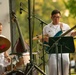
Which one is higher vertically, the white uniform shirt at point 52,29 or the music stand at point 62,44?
the white uniform shirt at point 52,29

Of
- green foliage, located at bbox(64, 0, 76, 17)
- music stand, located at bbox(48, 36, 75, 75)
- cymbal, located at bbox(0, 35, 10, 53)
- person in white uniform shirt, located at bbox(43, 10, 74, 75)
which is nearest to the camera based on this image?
cymbal, located at bbox(0, 35, 10, 53)

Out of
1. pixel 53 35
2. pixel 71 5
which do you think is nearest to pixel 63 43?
pixel 53 35

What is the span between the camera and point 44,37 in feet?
19.0

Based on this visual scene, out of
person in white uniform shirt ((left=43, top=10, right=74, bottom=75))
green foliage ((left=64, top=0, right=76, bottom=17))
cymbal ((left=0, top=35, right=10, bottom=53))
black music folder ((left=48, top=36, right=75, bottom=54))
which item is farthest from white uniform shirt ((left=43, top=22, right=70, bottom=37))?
green foliage ((left=64, top=0, right=76, bottom=17))

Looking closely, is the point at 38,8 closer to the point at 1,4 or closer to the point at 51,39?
the point at 1,4

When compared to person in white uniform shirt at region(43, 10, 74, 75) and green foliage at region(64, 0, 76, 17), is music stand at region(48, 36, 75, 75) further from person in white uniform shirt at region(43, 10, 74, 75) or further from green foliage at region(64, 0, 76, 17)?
green foliage at region(64, 0, 76, 17)

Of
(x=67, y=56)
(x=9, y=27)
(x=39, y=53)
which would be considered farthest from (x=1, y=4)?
(x=67, y=56)

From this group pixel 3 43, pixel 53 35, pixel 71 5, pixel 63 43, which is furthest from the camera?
pixel 71 5

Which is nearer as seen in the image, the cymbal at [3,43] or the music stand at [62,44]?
the cymbal at [3,43]

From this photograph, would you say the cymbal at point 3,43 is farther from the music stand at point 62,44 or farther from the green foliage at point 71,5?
the green foliage at point 71,5

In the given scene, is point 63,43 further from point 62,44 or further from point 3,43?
point 3,43

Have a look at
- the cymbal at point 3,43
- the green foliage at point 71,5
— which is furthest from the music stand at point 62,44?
the green foliage at point 71,5

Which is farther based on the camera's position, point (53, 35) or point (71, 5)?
point (71, 5)

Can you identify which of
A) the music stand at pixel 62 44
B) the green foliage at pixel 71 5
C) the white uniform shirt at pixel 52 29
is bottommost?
the music stand at pixel 62 44
